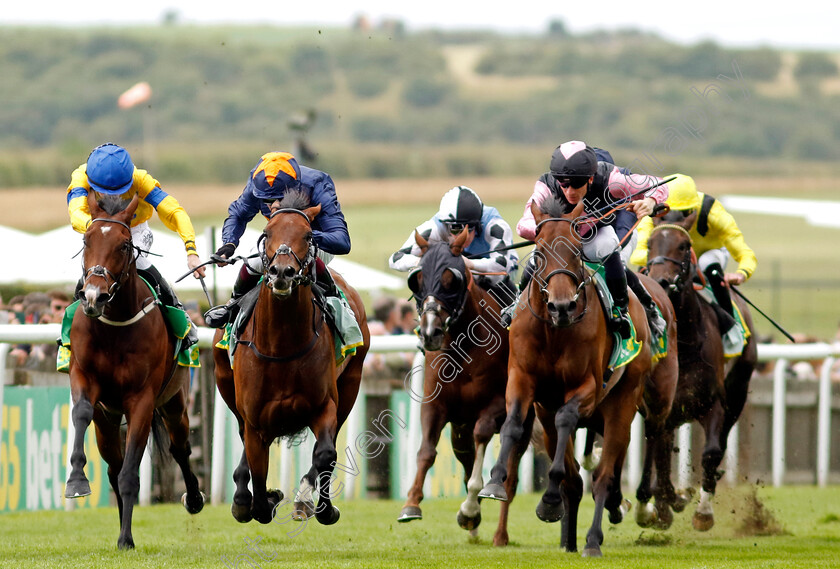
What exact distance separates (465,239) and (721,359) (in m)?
2.41

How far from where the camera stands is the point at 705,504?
8898 mm

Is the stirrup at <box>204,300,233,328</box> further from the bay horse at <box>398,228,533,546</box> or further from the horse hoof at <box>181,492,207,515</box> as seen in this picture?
the horse hoof at <box>181,492,207,515</box>

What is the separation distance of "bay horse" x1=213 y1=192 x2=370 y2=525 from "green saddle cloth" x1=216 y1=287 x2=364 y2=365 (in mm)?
137

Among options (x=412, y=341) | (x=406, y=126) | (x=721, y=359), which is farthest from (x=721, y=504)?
(x=406, y=126)

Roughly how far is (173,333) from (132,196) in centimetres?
82

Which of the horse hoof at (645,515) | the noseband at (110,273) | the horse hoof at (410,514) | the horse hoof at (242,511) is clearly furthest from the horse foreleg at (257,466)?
the horse hoof at (645,515)

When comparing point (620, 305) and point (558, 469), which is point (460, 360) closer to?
point (620, 305)

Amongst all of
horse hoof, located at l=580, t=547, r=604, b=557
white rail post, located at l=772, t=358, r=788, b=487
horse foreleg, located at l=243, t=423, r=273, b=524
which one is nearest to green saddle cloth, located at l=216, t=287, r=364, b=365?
horse foreleg, located at l=243, t=423, r=273, b=524

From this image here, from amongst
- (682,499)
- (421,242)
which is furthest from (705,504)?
(421,242)

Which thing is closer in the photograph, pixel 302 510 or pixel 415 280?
pixel 302 510

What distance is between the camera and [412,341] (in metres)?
10.2

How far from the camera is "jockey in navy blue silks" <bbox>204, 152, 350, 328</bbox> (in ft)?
22.9

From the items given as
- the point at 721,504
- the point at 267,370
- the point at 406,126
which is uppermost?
the point at 406,126

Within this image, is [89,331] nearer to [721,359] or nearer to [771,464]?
[721,359]
